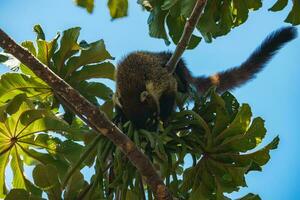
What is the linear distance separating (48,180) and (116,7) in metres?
2.22

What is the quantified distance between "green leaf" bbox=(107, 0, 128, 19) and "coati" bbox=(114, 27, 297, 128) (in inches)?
15.2

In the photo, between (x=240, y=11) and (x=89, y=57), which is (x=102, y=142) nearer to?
(x=89, y=57)

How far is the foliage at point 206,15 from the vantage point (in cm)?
435

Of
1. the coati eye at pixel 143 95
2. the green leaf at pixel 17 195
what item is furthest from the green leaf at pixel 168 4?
Result: the green leaf at pixel 17 195

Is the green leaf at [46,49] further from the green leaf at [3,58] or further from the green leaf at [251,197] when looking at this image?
the green leaf at [251,197]

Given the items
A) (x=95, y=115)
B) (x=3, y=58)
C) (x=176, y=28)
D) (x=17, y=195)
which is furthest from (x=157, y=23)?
(x=17, y=195)

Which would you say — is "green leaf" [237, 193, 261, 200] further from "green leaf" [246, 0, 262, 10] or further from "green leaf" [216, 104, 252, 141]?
"green leaf" [246, 0, 262, 10]

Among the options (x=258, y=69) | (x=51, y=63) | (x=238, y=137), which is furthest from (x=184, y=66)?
(x=238, y=137)

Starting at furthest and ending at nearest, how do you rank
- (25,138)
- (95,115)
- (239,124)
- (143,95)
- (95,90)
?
(143,95)
(95,90)
(25,138)
(239,124)
(95,115)

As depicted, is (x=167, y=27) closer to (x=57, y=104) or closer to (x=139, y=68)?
(x=139, y=68)

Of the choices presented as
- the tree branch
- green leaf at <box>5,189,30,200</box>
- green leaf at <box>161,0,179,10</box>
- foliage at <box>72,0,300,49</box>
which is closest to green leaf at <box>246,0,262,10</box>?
foliage at <box>72,0,300,49</box>

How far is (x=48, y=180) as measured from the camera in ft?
10.3

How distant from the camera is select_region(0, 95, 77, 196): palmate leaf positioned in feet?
12.2

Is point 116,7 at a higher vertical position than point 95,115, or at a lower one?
higher
